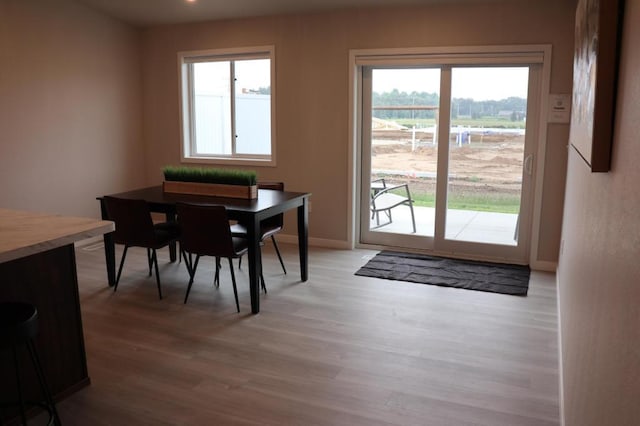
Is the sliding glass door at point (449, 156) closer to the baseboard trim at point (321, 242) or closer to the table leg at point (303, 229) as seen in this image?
the baseboard trim at point (321, 242)

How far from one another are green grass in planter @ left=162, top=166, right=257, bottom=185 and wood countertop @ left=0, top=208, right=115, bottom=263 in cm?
173

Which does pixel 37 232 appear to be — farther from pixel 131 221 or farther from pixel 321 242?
pixel 321 242

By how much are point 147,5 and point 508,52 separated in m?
3.53

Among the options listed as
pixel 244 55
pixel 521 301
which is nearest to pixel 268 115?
pixel 244 55

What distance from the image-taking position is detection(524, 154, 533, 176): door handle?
15.4 feet

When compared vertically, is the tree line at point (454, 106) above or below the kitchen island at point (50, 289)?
above

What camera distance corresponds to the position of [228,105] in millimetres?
5938

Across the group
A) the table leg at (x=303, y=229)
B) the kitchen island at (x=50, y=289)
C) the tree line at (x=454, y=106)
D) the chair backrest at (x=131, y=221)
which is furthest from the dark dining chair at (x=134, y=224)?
the tree line at (x=454, y=106)

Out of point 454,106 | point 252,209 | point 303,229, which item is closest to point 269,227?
point 303,229

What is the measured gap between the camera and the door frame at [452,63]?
4.51 metres

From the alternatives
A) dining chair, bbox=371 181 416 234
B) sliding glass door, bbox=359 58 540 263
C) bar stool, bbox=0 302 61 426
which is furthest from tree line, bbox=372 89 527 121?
bar stool, bbox=0 302 61 426

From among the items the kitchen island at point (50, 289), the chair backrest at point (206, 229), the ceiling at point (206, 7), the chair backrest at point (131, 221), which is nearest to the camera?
the kitchen island at point (50, 289)

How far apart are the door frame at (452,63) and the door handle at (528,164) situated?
4 centimetres

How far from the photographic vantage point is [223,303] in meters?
3.86
